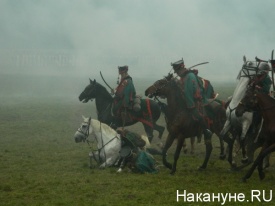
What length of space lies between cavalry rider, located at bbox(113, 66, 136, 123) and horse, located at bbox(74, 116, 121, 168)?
88.6 inches

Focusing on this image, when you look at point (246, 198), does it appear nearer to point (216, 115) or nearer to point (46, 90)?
point (216, 115)

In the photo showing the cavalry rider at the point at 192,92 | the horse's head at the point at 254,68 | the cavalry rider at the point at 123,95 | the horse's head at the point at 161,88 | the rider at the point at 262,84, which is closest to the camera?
the rider at the point at 262,84

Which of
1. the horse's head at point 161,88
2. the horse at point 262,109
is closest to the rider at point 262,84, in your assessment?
the horse at point 262,109

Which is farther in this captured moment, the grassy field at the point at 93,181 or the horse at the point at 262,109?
the horse at the point at 262,109

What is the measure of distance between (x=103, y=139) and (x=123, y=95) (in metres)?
2.92

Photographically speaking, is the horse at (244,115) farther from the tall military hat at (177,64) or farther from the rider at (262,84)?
the tall military hat at (177,64)

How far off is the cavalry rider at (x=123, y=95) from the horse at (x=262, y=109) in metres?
5.77

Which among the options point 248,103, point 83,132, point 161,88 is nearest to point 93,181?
point 83,132

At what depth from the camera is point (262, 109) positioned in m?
12.1

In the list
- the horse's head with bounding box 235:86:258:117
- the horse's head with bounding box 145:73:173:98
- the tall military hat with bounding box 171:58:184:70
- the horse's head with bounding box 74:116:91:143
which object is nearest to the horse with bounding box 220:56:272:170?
the horse's head with bounding box 235:86:258:117

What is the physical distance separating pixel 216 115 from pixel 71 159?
572cm

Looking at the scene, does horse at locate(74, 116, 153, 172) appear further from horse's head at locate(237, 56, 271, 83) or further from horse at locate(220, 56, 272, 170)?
horse's head at locate(237, 56, 271, 83)

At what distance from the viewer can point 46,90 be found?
3051 inches

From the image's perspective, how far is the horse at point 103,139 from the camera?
1466 cm
